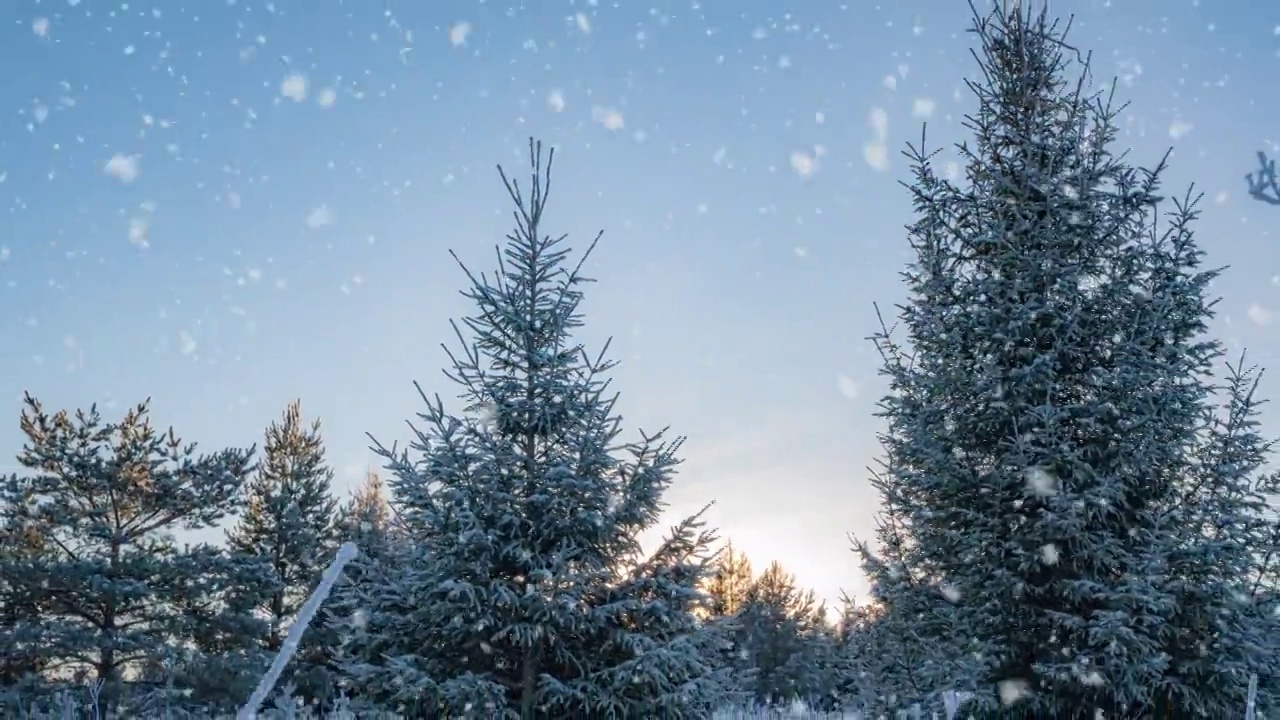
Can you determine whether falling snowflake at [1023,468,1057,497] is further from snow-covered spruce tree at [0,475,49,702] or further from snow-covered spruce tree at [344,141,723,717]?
snow-covered spruce tree at [0,475,49,702]

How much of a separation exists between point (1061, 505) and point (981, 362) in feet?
7.24

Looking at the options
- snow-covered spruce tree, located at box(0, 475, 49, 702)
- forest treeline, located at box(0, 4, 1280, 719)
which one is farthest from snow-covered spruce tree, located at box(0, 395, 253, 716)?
forest treeline, located at box(0, 4, 1280, 719)

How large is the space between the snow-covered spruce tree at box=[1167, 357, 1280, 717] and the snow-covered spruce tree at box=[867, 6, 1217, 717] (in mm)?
304

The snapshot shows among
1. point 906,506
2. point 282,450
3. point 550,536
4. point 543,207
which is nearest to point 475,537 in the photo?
point 550,536

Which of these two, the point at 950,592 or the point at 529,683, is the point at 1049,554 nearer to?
the point at 950,592

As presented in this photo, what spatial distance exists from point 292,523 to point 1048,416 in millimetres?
27488

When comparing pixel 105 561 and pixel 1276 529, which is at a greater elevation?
pixel 105 561

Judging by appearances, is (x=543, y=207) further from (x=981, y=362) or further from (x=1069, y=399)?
(x=1069, y=399)

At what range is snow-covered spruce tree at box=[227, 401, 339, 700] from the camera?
33.3 m

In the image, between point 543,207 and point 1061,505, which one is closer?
point 1061,505

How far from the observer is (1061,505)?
1188 centimetres

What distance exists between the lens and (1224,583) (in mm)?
11953

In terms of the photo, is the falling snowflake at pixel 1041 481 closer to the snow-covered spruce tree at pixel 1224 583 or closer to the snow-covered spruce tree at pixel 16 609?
the snow-covered spruce tree at pixel 1224 583

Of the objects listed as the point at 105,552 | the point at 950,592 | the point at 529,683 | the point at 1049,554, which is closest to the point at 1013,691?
the point at 950,592
